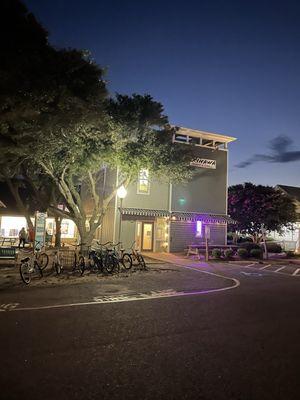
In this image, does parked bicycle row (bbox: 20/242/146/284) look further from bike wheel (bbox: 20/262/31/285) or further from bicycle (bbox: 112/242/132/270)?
bike wheel (bbox: 20/262/31/285)

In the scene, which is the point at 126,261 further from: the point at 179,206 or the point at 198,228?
the point at 198,228

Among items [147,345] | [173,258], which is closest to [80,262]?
[147,345]

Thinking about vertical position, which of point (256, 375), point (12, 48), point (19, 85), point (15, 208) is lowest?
point (256, 375)

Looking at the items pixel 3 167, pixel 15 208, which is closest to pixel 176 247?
pixel 3 167

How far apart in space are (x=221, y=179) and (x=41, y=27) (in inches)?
787

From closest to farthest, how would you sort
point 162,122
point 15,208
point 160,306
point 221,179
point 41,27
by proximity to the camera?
1. point 160,306
2. point 41,27
3. point 162,122
4. point 221,179
5. point 15,208

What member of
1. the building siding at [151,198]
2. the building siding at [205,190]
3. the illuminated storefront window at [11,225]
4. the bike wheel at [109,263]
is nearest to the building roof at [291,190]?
the building siding at [205,190]

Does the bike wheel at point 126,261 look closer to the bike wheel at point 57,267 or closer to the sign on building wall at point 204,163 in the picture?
the bike wheel at point 57,267

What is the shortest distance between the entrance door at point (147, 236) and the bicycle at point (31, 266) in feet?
39.7

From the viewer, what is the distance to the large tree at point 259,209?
114ft

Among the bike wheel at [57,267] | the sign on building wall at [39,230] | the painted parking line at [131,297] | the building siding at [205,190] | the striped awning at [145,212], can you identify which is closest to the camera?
the painted parking line at [131,297]

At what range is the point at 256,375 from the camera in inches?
192

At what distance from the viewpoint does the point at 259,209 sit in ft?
117

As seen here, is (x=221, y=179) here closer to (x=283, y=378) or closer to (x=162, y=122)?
(x=162, y=122)
